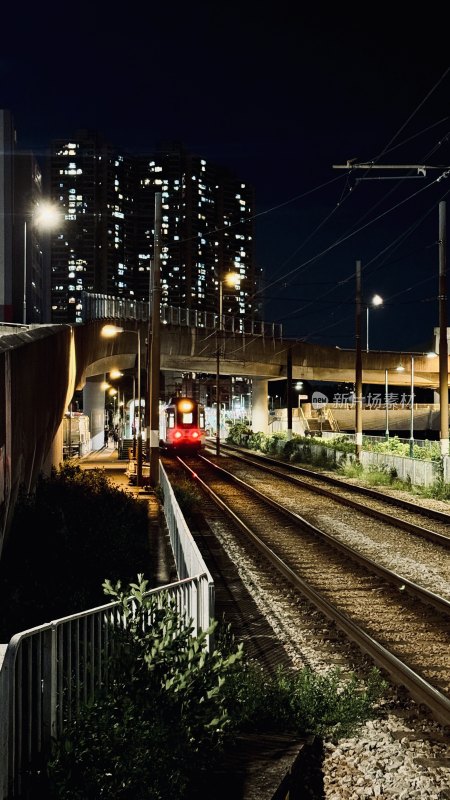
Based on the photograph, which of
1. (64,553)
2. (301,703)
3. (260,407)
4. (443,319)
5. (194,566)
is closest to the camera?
(301,703)


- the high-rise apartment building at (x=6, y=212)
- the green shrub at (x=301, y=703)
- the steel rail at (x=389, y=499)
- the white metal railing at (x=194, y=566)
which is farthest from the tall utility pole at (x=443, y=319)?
the high-rise apartment building at (x=6, y=212)

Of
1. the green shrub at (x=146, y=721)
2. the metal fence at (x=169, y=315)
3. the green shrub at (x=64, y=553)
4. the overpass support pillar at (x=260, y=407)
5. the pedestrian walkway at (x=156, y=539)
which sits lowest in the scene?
the pedestrian walkway at (x=156, y=539)

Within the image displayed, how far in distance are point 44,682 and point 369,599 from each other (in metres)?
9.25

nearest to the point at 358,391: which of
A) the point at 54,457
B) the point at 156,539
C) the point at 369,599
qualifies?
the point at 54,457

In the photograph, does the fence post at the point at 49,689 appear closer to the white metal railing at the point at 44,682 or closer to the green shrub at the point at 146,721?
the white metal railing at the point at 44,682

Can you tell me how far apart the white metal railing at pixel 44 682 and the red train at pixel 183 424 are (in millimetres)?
53408

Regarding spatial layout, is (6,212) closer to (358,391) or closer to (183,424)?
(183,424)

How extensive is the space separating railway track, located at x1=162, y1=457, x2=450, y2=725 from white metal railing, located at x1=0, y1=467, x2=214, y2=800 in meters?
3.42

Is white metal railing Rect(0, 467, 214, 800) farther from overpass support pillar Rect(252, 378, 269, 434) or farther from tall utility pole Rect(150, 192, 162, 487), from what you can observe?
overpass support pillar Rect(252, 378, 269, 434)

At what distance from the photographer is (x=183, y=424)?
202 feet

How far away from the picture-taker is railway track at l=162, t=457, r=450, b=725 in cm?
986

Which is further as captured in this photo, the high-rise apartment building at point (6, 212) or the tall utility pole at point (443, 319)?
→ the high-rise apartment building at point (6, 212)

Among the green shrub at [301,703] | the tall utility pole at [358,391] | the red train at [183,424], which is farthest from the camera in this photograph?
the red train at [183,424]

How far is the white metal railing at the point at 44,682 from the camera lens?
201 inches
